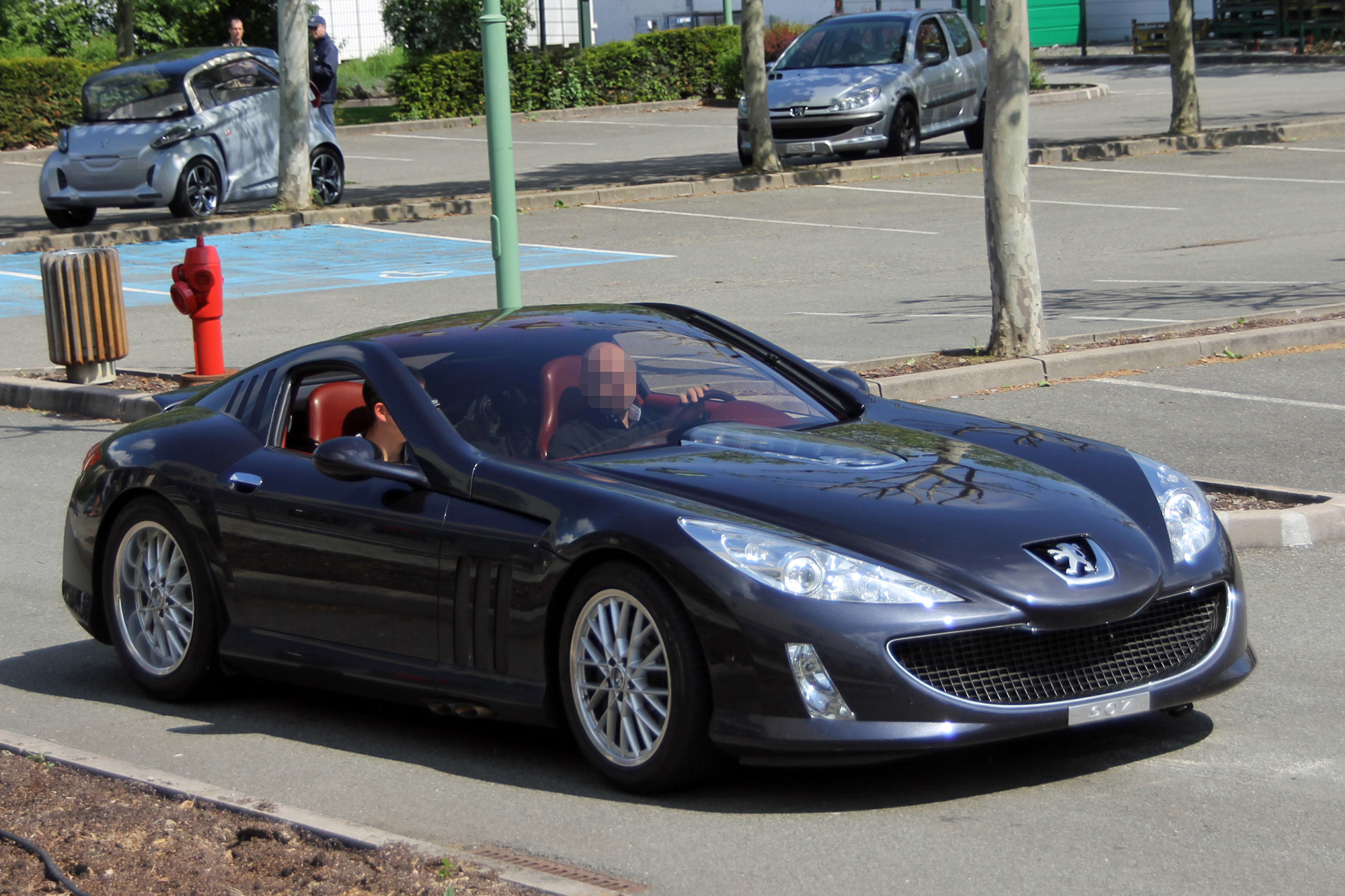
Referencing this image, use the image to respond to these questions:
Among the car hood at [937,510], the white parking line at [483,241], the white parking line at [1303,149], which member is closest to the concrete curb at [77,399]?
the car hood at [937,510]

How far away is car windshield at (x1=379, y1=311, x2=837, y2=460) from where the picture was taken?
536 cm

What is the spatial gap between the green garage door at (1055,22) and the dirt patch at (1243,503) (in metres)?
48.1

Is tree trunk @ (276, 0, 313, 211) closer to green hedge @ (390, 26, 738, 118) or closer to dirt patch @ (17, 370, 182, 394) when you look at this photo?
dirt patch @ (17, 370, 182, 394)

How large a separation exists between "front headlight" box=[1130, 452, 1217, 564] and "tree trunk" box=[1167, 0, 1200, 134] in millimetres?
20944

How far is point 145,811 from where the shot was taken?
4.57 meters

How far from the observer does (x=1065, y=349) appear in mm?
11531

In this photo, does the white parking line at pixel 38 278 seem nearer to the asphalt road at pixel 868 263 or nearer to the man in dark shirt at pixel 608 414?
the asphalt road at pixel 868 263

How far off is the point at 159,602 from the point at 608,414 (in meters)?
1.75

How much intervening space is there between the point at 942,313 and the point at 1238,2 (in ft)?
130

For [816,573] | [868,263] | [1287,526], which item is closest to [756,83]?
[868,263]

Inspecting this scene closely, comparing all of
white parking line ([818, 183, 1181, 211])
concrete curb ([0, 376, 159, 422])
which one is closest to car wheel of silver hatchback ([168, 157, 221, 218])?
white parking line ([818, 183, 1181, 211])

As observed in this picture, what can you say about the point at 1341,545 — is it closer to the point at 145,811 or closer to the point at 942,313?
the point at 145,811

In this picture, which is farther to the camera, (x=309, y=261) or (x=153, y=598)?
(x=309, y=261)

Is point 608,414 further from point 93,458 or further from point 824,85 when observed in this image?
point 824,85
